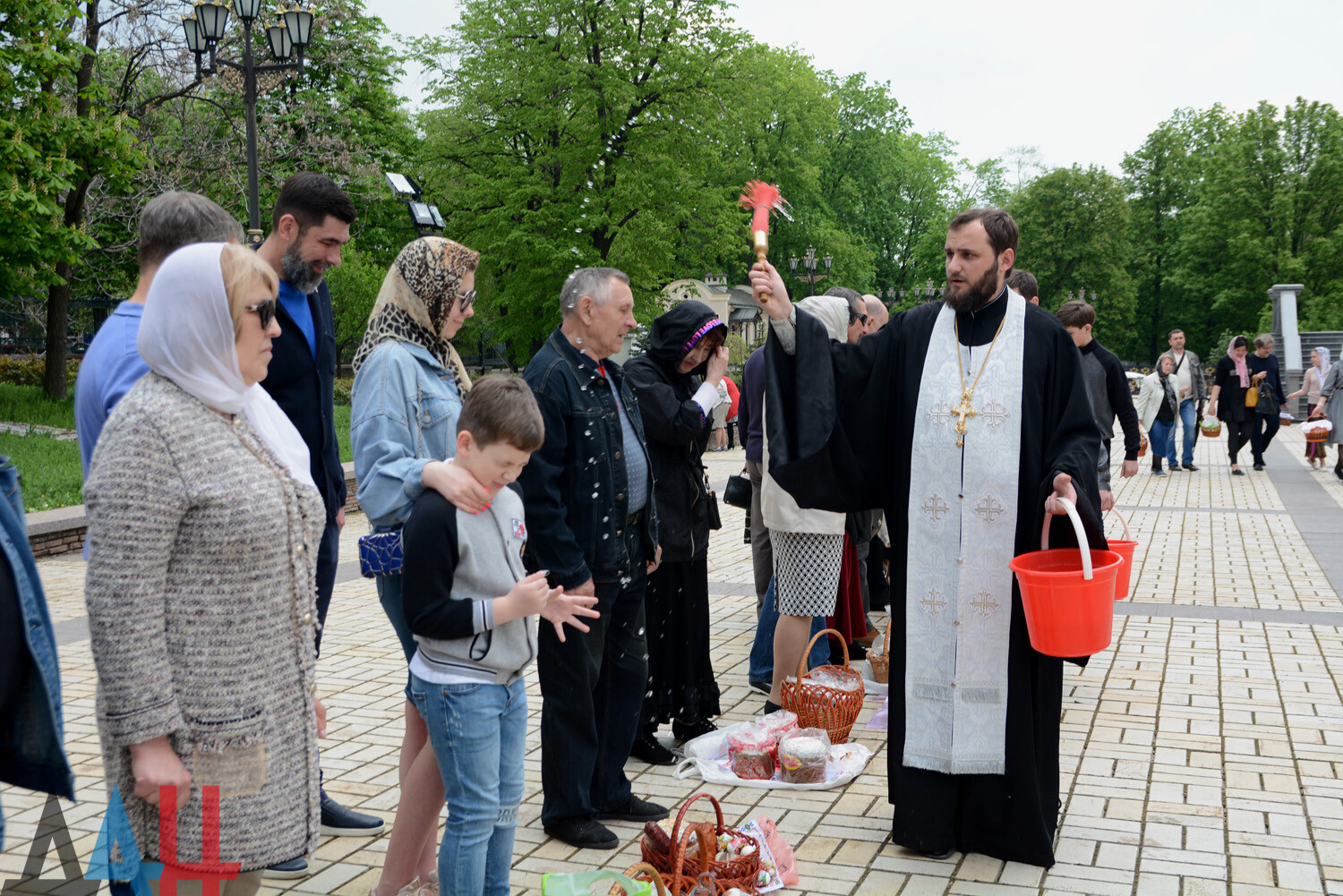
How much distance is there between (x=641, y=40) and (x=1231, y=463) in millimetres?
16198

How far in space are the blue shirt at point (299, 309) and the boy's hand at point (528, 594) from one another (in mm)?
1438

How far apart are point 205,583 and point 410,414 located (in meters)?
1.19

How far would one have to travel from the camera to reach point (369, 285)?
24328 millimetres

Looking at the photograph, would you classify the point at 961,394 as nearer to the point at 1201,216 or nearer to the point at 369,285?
the point at 369,285

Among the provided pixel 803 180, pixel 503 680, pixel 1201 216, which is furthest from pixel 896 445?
pixel 1201 216

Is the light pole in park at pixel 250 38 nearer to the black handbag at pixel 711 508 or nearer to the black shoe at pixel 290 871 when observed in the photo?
the black handbag at pixel 711 508

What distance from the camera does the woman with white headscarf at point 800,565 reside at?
506cm

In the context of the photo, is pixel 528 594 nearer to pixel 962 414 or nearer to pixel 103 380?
pixel 103 380

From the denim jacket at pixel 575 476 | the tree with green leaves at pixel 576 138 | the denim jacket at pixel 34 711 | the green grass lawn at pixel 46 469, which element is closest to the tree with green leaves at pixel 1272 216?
the tree with green leaves at pixel 576 138

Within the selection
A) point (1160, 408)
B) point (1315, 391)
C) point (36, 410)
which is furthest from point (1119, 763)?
point (36, 410)

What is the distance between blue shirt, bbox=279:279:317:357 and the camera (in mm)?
3570

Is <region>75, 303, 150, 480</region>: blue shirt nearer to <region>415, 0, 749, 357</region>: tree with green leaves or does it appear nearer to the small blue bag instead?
the small blue bag

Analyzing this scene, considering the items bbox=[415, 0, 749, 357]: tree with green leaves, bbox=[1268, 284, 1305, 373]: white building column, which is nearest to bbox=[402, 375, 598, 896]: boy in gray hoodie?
bbox=[415, 0, 749, 357]: tree with green leaves

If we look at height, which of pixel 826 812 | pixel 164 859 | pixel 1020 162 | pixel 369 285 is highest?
pixel 1020 162
